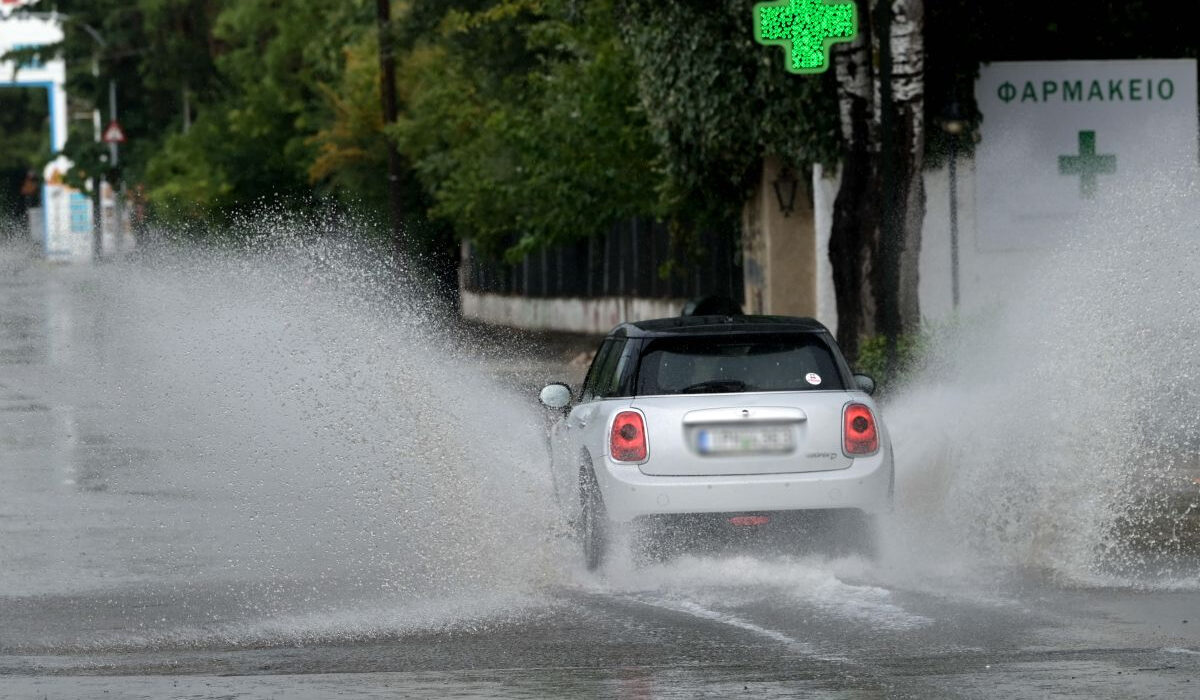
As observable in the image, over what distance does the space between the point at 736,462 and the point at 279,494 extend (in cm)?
580

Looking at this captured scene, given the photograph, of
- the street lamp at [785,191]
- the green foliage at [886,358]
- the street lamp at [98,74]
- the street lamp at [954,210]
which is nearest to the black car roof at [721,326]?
the green foliage at [886,358]

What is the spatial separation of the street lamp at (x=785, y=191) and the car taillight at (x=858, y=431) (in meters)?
17.8

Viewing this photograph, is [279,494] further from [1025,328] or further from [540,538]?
[1025,328]

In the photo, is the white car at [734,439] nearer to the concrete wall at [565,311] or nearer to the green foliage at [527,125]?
the green foliage at [527,125]

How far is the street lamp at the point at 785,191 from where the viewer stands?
28547 millimetres

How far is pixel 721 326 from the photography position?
36.4 ft

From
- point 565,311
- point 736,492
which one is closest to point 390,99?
point 565,311

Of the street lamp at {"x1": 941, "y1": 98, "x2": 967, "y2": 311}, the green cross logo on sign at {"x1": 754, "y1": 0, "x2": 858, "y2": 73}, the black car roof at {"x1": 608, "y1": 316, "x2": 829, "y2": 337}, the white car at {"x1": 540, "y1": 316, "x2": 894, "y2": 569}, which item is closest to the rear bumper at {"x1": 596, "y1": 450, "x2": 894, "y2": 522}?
the white car at {"x1": 540, "y1": 316, "x2": 894, "y2": 569}

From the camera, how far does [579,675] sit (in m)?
8.20

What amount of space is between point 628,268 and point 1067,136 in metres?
14.5

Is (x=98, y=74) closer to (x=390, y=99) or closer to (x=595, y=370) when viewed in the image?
(x=390, y=99)

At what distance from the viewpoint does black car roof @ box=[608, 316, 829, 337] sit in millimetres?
11070

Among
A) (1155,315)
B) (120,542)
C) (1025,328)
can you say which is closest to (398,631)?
(120,542)

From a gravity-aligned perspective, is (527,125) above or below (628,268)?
above
